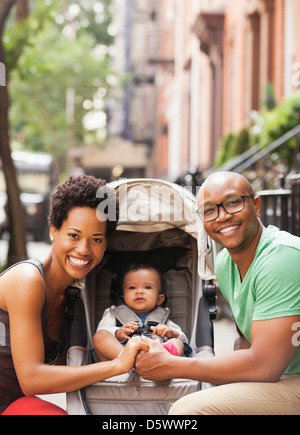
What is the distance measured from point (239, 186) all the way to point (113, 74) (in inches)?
1350

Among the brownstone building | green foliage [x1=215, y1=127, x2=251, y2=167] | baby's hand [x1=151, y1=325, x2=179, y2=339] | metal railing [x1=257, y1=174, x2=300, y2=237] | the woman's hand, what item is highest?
the brownstone building

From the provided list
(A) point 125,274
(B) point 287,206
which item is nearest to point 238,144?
(B) point 287,206

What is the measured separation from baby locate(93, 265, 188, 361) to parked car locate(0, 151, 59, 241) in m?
19.2

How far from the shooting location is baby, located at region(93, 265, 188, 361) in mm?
4113

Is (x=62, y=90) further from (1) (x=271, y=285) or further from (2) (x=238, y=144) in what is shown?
(1) (x=271, y=285)

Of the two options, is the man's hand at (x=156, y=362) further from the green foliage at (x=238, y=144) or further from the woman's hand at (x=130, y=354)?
the green foliage at (x=238, y=144)

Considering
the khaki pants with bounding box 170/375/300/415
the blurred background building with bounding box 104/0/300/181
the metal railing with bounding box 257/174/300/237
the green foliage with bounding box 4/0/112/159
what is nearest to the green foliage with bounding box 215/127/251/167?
the blurred background building with bounding box 104/0/300/181

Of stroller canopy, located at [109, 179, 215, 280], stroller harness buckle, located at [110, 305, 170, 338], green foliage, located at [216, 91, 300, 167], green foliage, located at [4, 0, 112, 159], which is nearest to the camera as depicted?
stroller harness buckle, located at [110, 305, 170, 338]

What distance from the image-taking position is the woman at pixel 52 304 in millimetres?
3314

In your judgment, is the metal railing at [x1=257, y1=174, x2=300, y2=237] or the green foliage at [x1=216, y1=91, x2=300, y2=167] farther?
the green foliage at [x1=216, y1=91, x2=300, y2=167]

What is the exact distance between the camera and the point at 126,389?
145 inches

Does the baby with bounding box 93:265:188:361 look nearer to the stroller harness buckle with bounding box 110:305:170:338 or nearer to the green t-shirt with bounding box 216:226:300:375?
the stroller harness buckle with bounding box 110:305:170:338

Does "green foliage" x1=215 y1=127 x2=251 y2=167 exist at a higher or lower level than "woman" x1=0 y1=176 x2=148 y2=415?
higher

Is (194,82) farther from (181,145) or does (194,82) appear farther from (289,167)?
(289,167)
